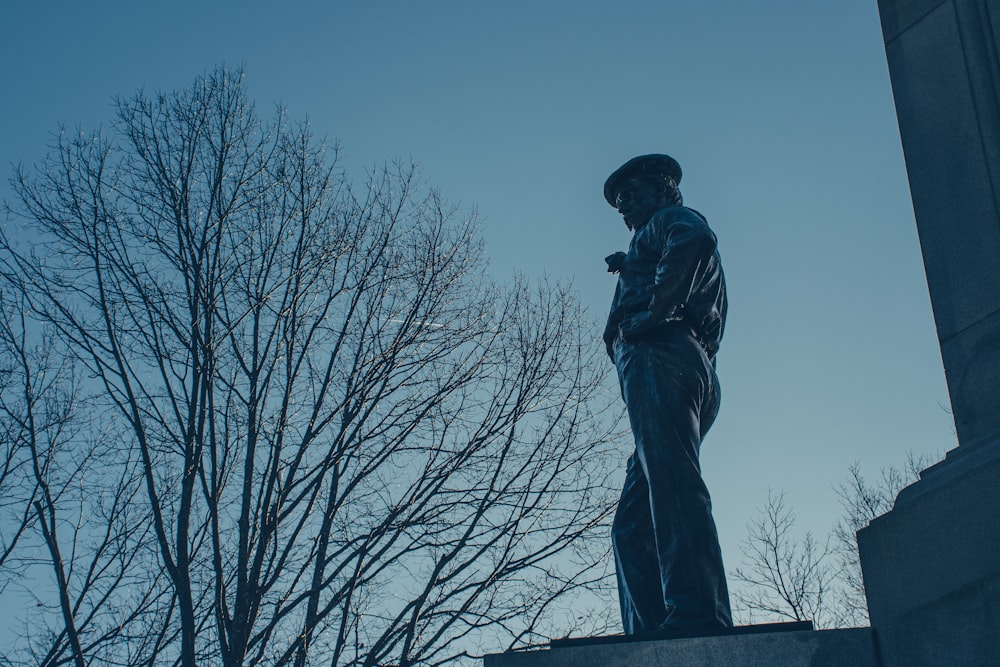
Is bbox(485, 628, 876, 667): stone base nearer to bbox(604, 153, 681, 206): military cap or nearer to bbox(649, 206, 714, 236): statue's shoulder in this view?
bbox(649, 206, 714, 236): statue's shoulder

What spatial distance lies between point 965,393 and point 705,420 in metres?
1.59

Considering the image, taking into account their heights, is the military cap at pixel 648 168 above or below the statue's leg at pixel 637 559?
above

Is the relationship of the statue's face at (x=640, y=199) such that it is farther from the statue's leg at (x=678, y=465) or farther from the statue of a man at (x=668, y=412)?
the statue's leg at (x=678, y=465)

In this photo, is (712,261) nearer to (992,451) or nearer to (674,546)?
(674,546)

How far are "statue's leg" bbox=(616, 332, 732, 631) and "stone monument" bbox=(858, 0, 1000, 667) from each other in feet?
2.63

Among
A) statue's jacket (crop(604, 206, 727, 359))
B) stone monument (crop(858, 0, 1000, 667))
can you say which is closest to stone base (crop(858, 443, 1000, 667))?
stone monument (crop(858, 0, 1000, 667))

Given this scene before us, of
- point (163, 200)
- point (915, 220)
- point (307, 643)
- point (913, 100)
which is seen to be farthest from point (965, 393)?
point (163, 200)

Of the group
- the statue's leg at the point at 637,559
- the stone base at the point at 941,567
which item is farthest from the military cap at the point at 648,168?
the stone base at the point at 941,567

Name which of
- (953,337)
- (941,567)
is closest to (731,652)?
(941,567)

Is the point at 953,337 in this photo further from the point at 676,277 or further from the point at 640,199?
the point at 640,199

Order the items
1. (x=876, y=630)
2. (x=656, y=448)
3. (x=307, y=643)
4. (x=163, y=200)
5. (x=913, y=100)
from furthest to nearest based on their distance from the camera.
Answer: (x=163, y=200) < (x=307, y=643) < (x=656, y=448) < (x=913, y=100) < (x=876, y=630)

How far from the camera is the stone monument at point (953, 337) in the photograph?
348 centimetres

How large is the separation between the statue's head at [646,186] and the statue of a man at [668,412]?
110 mm

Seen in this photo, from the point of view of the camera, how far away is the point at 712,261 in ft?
17.2
